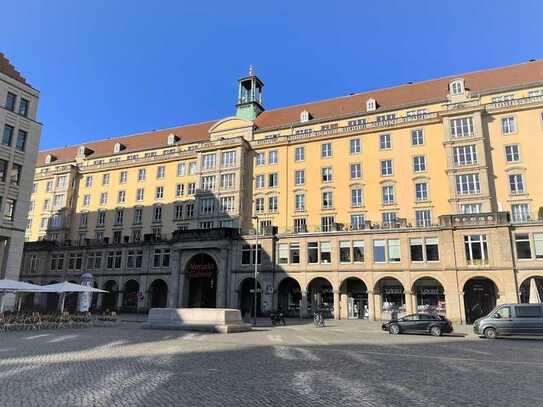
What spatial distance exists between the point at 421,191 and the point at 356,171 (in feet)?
26.2

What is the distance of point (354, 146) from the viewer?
49781 mm

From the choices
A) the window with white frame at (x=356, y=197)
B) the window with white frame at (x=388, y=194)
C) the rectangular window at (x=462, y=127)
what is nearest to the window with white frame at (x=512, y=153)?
the rectangular window at (x=462, y=127)

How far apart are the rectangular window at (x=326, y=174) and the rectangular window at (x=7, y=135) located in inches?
1331

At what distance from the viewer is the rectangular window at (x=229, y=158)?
2080 inches

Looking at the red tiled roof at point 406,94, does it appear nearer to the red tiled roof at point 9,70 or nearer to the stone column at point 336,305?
the stone column at point 336,305

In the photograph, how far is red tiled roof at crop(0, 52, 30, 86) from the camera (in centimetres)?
4041

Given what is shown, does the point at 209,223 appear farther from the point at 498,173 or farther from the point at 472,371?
the point at 472,371

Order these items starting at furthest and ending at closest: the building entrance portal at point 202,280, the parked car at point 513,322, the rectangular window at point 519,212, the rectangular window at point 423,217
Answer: the building entrance portal at point 202,280
the rectangular window at point 423,217
the rectangular window at point 519,212
the parked car at point 513,322

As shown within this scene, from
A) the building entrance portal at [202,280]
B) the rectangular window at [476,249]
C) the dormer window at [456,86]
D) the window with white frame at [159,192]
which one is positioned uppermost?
the dormer window at [456,86]

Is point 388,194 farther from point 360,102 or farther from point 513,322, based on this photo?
point 513,322

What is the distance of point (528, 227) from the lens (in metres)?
36.1

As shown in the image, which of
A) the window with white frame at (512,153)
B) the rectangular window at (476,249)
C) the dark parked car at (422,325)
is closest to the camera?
the dark parked car at (422,325)

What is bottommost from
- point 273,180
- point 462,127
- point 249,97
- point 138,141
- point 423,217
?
point 423,217

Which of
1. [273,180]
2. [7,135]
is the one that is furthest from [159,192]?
[7,135]
